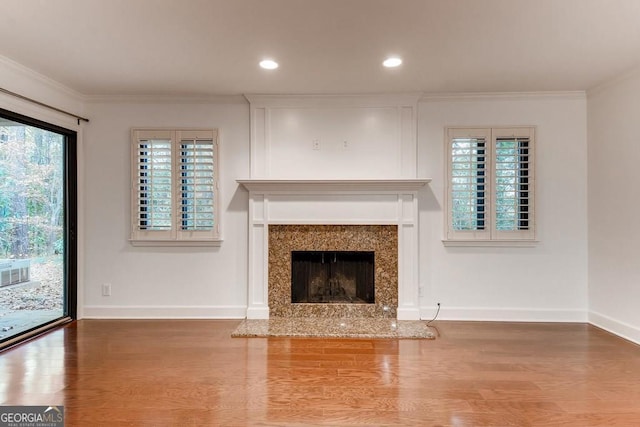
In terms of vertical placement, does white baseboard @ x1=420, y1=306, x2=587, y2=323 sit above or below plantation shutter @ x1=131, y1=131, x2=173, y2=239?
below

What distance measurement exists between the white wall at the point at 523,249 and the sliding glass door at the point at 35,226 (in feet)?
12.9

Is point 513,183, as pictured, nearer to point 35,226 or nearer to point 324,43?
point 324,43

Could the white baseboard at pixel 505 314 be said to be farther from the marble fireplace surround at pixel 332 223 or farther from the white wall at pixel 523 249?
the marble fireplace surround at pixel 332 223

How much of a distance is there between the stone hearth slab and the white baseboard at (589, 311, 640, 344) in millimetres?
1808

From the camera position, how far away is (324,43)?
9.13 ft

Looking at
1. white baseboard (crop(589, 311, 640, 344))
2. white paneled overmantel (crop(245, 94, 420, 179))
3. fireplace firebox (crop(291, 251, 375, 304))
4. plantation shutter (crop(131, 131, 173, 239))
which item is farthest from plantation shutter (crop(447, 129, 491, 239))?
plantation shutter (crop(131, 131, 173, 239))

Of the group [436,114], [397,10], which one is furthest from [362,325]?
[397,10]

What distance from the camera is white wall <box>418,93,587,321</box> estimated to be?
3.94 meters

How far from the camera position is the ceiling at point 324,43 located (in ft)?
7.61

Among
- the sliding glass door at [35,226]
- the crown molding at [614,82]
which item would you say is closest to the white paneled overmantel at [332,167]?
the crown molding at [614,82]

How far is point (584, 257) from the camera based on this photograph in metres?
3.95

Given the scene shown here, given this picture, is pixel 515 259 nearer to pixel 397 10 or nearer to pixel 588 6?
pixel 588 6

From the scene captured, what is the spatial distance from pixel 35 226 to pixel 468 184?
14.8 feet

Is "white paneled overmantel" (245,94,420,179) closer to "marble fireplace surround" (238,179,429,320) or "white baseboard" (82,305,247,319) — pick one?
"marble fireplace surround" (238,179,429,320)
